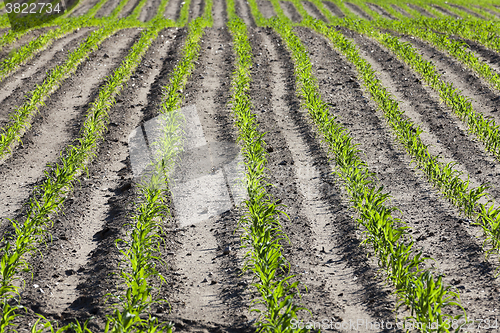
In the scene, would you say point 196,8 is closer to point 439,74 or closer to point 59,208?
point 439,74

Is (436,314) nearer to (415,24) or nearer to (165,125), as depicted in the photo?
(165,125)

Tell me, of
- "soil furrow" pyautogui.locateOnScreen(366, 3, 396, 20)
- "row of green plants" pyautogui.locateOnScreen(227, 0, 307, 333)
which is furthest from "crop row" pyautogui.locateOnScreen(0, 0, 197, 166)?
"soil furrow" pyautogui.locateOnScreen(366, 3, 396, 20)

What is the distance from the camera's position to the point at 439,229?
5.87 metres

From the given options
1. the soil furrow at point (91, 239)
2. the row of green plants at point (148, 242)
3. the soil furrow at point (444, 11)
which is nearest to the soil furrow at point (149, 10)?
the row of green plants at point (148, 242)

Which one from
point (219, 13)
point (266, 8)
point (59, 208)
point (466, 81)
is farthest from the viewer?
point (266, 8)

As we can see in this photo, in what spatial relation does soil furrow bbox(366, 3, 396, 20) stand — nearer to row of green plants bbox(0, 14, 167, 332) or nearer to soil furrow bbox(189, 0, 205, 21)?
soil furrow bbox(189, 0, 205, 21)

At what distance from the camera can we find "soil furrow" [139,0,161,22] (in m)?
24.5

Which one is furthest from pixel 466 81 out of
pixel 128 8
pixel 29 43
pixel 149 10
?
pixel 128 8

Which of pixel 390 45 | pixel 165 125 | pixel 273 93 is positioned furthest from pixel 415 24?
pixel 165 125

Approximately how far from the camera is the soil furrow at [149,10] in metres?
24.5

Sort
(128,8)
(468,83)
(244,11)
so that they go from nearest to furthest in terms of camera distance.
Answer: (468,83), (244,11), (128,8)

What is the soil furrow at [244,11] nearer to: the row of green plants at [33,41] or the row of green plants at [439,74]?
the row of green plants at [33,41]

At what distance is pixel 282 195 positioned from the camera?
682cm

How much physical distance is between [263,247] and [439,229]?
245cm
